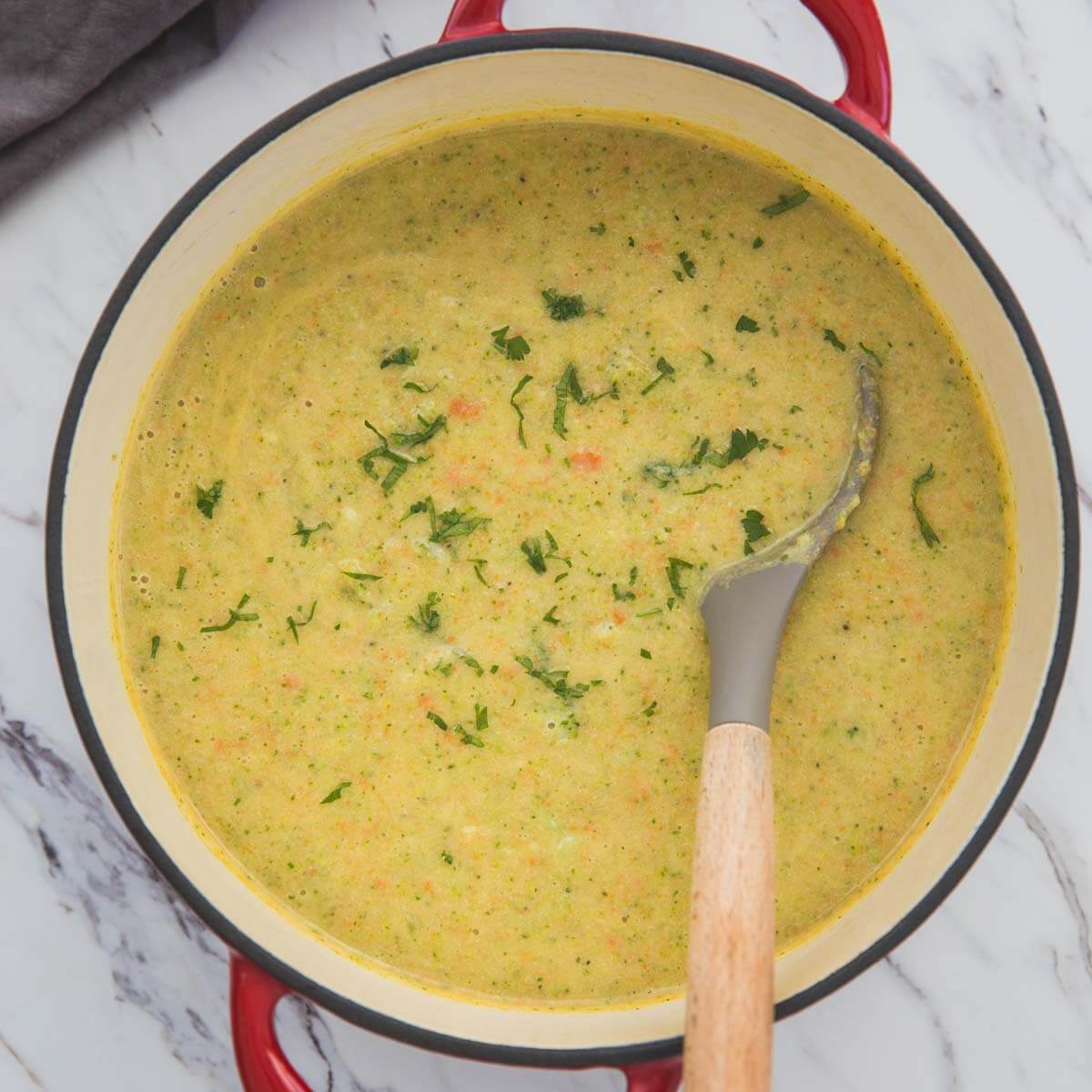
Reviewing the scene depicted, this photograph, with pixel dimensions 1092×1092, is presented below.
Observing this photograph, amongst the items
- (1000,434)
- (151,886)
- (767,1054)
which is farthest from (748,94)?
(151,886)

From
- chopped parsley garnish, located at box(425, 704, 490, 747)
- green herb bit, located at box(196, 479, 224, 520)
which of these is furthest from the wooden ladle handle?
green herb bit, located at box(196, 479, 224, 520)

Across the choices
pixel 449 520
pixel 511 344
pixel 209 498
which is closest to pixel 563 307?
pixel 511 344

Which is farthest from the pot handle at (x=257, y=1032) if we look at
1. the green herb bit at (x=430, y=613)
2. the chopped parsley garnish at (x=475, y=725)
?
the green herb bit at (x=430, y=613)

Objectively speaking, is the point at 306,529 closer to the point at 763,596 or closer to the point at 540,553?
the point at 540,553

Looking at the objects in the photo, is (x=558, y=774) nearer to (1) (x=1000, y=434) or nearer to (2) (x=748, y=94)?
(1) (x=1000, y=434)

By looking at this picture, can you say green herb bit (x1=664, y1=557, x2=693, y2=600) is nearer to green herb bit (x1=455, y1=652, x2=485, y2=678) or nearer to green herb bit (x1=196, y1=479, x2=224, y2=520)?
green herb bit (x1=455, y1=652, x2=485, y2=678)
